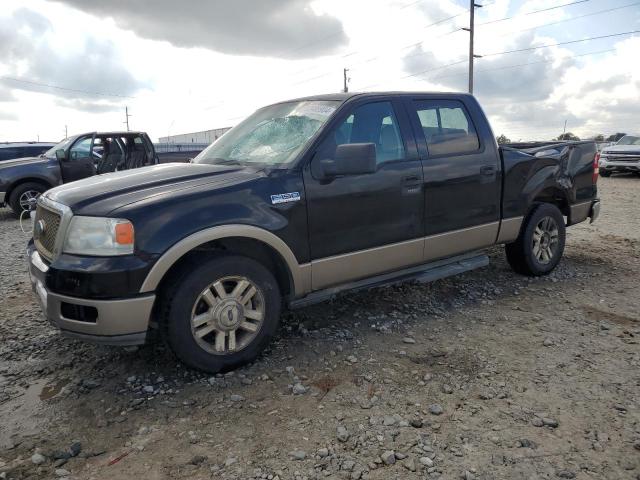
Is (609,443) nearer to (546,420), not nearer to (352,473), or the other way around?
(546,420)

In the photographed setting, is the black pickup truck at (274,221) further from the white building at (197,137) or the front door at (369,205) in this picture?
the white building at (197,137)

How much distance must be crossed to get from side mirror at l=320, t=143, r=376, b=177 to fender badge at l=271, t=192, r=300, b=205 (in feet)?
0.90

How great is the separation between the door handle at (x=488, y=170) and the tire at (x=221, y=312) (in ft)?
7.66

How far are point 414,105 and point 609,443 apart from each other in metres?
2.92

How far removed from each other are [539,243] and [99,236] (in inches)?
173

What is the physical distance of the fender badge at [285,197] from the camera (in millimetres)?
3424

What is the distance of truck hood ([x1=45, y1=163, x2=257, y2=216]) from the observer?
3.08 m

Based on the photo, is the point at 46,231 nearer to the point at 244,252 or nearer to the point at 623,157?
the point at 244,252

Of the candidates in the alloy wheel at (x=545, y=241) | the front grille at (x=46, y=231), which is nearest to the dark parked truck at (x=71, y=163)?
the front grille at (x=46, y=231)

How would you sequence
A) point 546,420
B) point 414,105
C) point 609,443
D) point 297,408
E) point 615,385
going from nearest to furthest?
point 609,443 < point 546,420 < point 297,408 < point 615,385 < point 414,105

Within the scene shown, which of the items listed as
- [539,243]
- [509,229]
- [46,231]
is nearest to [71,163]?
[46,231]

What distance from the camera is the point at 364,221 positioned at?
384cm

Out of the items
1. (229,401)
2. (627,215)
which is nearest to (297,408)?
(229,401)

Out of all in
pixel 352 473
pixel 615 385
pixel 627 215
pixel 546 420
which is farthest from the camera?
pixel 627 215
